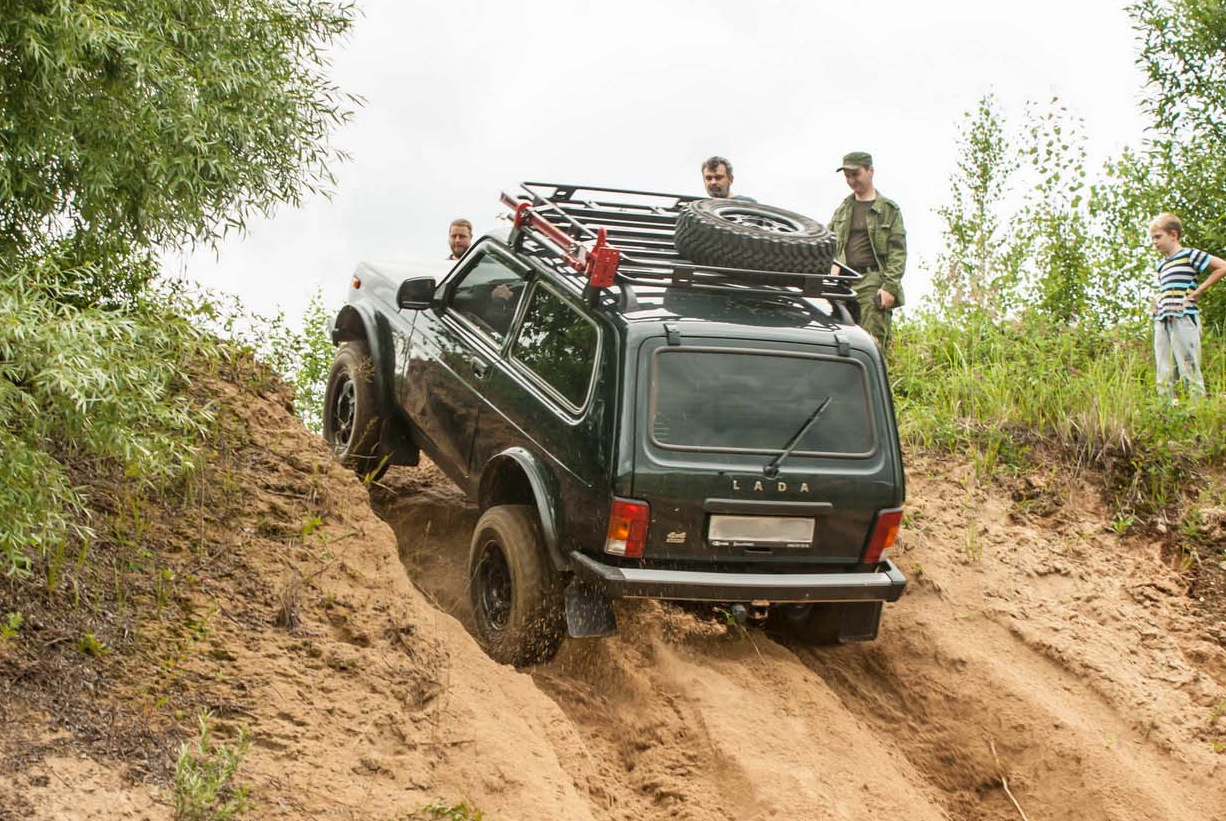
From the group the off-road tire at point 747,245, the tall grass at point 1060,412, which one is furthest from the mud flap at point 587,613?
the tall grass at point 1060,412

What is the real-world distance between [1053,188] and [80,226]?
1083 cm

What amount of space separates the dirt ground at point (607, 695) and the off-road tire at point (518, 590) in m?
0.19

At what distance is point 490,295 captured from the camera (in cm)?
761

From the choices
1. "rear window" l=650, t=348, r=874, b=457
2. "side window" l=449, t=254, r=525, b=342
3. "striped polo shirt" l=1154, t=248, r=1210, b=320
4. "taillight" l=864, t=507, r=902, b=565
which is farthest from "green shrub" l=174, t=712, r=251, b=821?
"striped polo shirt" l=1154, t=248, r=1210, b=320

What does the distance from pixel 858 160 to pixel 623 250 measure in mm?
3833

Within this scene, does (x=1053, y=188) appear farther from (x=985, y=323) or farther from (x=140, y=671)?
(x=140, y=671)

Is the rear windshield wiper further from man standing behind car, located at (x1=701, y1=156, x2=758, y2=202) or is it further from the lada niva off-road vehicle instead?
man standing behind car, located at (x1=701, y1=156, x2=758, y2=202)

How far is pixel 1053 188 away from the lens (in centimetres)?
1453

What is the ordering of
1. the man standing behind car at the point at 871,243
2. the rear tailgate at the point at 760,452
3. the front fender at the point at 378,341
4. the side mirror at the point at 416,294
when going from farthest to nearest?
1. the man standing behind car at the point at 871,243
2. the front fender at the point at 378,341
3. the side mirror at the point at 416,294
4. the rear tailgate at the point at 760,452

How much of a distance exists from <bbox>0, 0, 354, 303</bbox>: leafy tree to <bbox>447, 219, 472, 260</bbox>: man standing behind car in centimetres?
423

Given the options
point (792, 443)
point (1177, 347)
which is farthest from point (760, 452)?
→ point (1177, 347)

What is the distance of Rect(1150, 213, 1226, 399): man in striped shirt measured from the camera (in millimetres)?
11461

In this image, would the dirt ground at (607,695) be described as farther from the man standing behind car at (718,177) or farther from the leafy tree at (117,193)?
the man standing behind car at (718,177)

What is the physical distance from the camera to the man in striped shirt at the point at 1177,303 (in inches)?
451
